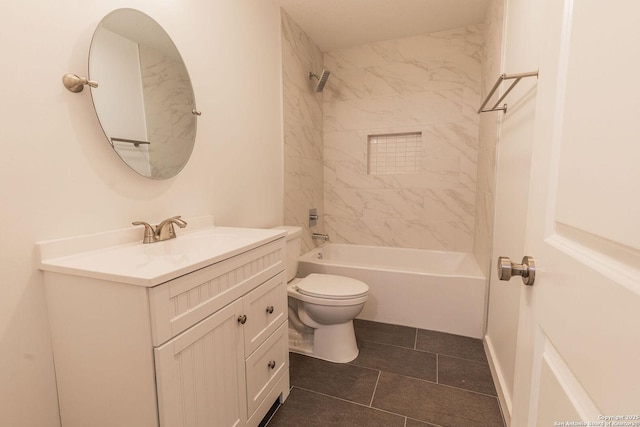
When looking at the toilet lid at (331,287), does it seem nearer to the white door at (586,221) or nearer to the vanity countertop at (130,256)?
the vanity countertop at (130,256)

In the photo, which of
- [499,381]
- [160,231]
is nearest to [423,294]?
[499,381]

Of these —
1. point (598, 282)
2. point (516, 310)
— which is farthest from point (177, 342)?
point (516, 310)

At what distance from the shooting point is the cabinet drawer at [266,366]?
3.85ft

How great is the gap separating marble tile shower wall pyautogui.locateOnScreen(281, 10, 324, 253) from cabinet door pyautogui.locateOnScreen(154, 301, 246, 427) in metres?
1.40

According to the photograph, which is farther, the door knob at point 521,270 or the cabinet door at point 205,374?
the cabinet door at point 205,374

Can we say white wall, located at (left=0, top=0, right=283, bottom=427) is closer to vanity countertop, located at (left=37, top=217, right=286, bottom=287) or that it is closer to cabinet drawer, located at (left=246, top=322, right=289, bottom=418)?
vanity countertop, located at (left=37, top=217, right=286, bottom=287)

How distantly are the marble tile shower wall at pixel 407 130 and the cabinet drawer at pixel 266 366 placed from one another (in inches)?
71.4

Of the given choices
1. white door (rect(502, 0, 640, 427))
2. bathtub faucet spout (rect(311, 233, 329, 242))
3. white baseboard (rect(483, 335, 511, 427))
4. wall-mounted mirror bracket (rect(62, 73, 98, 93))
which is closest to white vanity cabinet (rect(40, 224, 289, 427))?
wall-mounted mirror bracket (rect(62, 73, 98, 93))

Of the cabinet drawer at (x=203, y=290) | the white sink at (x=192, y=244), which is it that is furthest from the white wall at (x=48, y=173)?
the cabinet drawer at (x=203, y=290)

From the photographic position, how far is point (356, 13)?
7.61ft

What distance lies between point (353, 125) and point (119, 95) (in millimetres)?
2244

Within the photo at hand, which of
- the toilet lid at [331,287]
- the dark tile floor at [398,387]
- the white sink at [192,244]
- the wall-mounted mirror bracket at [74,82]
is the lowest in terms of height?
the dark tile floor at [398,387]

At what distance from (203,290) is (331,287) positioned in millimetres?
1015

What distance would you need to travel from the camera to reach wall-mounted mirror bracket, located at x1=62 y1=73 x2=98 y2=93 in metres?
0.95
